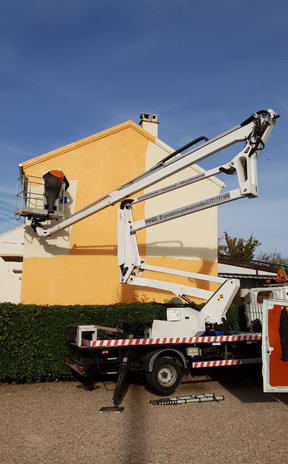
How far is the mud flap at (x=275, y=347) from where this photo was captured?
7633 mm

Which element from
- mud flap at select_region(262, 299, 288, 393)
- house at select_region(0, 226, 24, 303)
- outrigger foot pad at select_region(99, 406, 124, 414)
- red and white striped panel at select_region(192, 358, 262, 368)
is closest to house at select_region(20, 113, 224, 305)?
red and white striped panel at select_region(192, 358, 262, 368)

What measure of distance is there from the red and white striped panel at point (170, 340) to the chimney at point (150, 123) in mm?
9662

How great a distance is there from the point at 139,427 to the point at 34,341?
4.11 meters

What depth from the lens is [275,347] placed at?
7.82 m

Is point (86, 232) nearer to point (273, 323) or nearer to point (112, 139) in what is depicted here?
point (112, 139)

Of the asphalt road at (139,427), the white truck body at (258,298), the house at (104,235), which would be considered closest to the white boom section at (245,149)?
the white truck body at (258,298)

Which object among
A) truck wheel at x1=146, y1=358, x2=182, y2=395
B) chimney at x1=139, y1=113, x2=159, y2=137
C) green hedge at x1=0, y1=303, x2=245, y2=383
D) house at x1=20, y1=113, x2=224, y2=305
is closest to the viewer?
truck wheel at x1=146, y1=358, x2=182, y2=395

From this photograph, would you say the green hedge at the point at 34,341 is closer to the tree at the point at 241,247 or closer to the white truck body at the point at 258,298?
the white truck body at the point at 258,298

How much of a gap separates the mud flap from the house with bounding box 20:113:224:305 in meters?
7.10

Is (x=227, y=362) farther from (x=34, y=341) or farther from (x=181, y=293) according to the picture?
(x=34, y=341)

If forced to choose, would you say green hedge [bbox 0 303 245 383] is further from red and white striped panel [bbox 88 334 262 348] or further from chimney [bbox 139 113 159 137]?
chimney [bbox 139 113 159 137]

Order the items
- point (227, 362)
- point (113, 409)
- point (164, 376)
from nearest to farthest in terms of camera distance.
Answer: point (113, 409) < point (164, 376) < point (227, 362)

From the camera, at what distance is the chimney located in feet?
55.1

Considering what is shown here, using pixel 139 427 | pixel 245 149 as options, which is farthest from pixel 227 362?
pixel 245 149
